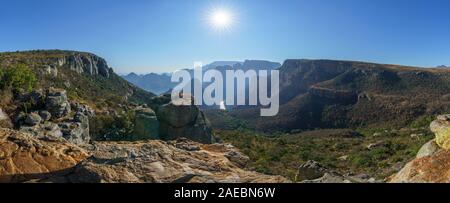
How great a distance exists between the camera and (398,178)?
948 centimetres

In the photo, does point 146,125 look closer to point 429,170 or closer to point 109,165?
point 109,165

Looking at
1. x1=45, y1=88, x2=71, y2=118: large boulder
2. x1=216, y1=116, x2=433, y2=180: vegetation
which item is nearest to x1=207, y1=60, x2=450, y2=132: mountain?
x1=216, y1=116, x2=433, y2=180: vegetation

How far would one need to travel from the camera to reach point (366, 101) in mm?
137750

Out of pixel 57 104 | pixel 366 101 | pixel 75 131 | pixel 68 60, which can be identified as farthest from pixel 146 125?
pixel 366 101

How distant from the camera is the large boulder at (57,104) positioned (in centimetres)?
4728

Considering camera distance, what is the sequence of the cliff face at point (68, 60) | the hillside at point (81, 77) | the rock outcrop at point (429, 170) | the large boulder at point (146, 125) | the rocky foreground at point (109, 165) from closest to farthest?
the rock outcrop at point (429, 170) → the rocky foreground at point (109, 165) → the large boulder at point (146, 125) → the hillside at point (81, 77) → the cliff face at point (68, 60)

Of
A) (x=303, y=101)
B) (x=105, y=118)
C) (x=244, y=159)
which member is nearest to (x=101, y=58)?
(x=303, y=101)

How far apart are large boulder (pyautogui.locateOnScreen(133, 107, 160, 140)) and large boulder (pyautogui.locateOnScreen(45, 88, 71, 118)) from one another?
8.68m

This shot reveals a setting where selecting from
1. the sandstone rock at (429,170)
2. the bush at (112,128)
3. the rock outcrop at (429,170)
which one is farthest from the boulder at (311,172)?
the bush at (112,128)

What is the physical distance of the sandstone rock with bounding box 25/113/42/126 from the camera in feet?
131

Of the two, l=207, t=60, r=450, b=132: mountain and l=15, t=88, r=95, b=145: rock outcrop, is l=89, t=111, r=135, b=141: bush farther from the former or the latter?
l=207, t=60, r=450, b=132: mountain

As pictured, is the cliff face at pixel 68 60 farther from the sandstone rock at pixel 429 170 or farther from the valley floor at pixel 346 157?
the sandstone rock at pixel 429 170

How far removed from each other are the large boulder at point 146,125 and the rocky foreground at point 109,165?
1569 inches
